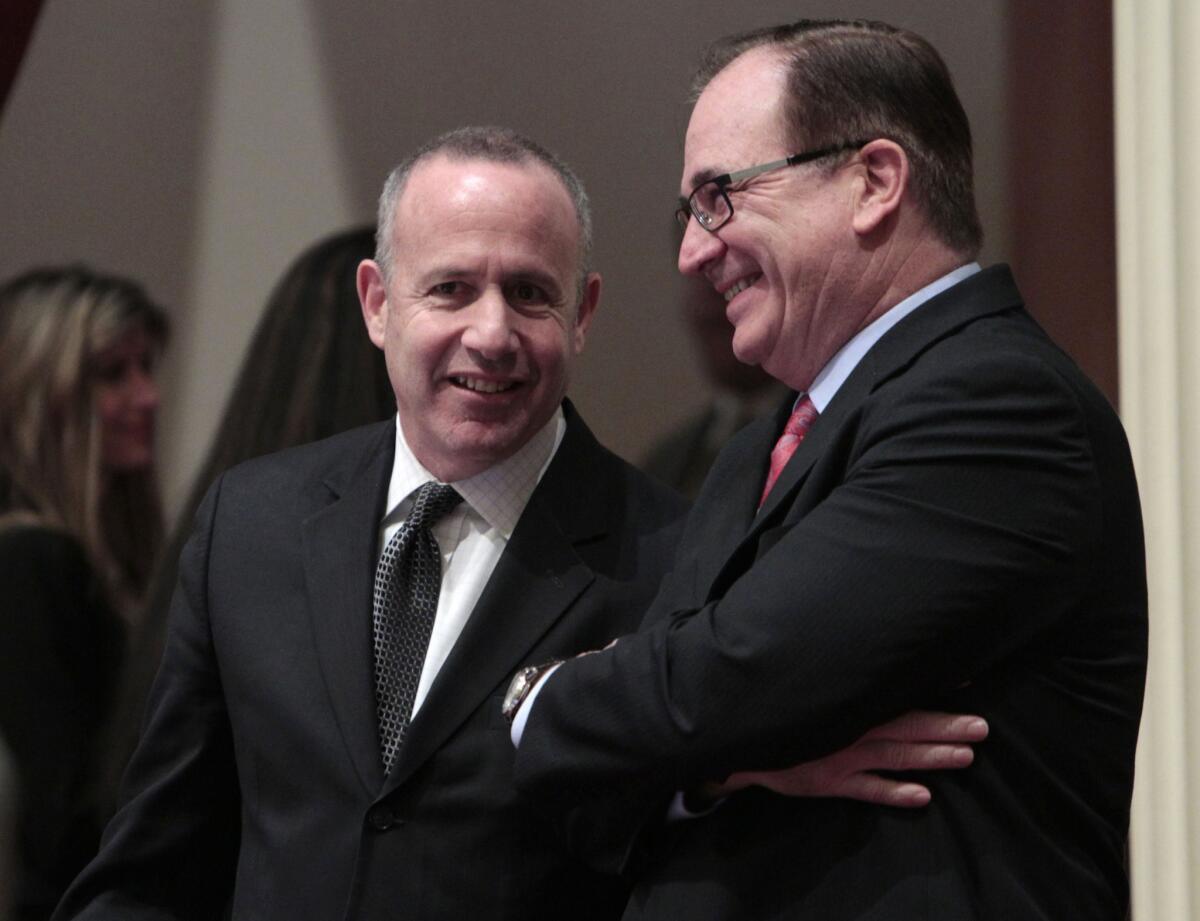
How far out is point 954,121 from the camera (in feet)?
5.93

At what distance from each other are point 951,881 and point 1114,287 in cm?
198

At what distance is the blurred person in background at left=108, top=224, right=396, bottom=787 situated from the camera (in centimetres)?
345

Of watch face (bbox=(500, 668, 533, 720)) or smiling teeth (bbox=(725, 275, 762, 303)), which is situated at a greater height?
smiling teeth (bbox=(725, 275, 762, 303))

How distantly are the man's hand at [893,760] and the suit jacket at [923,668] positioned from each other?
20 millimetres

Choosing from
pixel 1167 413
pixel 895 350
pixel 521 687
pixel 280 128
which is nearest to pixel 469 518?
pixel 521 687

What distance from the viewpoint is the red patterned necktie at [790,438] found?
5.94 feet

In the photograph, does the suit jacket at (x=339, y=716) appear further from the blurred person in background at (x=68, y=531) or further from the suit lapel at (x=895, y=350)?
the blurred person in background at (x=68, y=531)

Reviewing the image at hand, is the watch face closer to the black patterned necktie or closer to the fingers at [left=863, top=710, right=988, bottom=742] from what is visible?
the black patterned necktie

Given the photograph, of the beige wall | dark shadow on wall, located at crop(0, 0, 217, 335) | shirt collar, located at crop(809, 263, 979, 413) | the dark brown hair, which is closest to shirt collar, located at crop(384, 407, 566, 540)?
shirt collar, located at crop(809, 263, 979, 413)

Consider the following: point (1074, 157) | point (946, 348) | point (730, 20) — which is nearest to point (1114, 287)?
point (1074, 157)

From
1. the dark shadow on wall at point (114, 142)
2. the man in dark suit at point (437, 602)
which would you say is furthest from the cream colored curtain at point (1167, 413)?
the dark shadow on wall at point (114, 142)

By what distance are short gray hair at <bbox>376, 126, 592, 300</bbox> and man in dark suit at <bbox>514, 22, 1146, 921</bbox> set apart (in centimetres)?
48

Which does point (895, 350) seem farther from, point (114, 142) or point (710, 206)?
point (114, 142)

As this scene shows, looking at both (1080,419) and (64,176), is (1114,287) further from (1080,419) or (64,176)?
(64,176)
